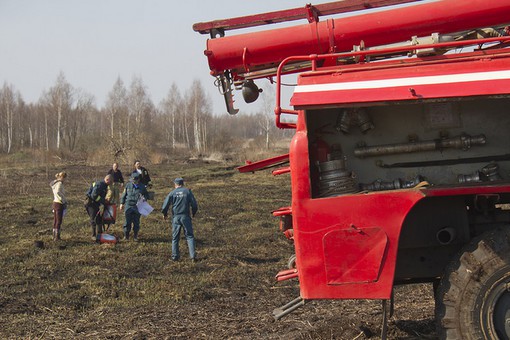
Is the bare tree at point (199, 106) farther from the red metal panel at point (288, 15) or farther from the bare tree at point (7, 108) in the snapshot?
the red metal panel at point (288, 15)

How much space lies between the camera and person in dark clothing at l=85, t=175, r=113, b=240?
14.3 metres

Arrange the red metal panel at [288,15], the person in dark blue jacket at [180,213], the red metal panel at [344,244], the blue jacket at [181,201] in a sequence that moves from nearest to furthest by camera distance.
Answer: the red metal panel at [344,244] → the red metal panel at [288,15] → the person in dark blue jacket at [180,213] → the blue jacket at [181,201]

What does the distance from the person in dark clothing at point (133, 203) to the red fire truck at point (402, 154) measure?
29.5 feet

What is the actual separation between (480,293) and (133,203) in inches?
423

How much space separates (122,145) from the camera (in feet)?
130

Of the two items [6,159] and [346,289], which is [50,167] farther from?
[346,289]

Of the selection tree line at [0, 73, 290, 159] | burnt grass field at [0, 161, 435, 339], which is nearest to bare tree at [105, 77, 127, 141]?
tree line at [0, 73, 290, 159]

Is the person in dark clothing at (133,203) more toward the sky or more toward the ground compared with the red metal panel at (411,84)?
more toward the ground

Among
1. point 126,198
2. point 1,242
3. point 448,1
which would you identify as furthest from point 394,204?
point 1,242

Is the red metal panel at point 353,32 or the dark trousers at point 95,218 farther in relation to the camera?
the dark trousers at point 95,218

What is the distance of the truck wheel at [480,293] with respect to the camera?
14.9 ft

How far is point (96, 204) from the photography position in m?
14.4

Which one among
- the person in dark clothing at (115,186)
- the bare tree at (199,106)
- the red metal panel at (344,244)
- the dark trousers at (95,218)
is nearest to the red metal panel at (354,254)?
the red metal panel at (344,244)

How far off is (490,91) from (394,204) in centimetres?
106
